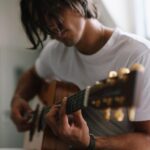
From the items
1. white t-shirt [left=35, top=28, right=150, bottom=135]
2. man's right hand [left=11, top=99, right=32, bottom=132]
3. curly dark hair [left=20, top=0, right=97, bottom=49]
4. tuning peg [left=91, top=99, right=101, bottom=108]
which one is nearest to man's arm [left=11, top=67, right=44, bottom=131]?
man's right hand [left=11, top=99, right=32, bottom=132]

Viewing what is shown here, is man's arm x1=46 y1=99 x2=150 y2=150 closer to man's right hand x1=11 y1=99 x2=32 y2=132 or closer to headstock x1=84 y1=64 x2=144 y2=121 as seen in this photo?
headstock x1=84 y1=64 x2=144 y2=121

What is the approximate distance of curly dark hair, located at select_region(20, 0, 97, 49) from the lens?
1097 mm

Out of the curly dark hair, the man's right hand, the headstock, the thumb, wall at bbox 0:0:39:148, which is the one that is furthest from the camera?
wall at bbox 0:0:39:148

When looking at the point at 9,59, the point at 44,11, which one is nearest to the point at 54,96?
the point at 44,11

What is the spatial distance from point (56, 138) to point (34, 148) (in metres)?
0.21

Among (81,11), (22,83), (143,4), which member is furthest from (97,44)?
(143,4)

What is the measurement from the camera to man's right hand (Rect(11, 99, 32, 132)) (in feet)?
4.75

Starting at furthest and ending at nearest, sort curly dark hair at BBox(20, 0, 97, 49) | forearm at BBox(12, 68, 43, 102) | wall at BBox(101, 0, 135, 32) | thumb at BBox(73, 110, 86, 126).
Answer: wall at BBox(101, 0, 135, 32)
forearm at BBox(12, 68, 43, 102)
curly dark hair at BBox(20, 0, 97, 49)
thumb at BBox(73, 110, 86, 126)

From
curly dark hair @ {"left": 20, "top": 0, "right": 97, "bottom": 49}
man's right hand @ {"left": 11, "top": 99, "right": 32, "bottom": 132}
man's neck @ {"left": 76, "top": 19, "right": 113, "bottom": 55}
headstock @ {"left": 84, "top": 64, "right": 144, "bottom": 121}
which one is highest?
curly dark hair @ {"left": 20, "top": 0, "right": 97, "bottom": 49}

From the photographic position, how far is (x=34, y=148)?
4.36ft

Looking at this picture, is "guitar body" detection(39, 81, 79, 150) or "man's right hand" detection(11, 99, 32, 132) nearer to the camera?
"guitar body" detection(39, 81, 79, 150)

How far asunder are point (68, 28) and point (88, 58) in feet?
0.49

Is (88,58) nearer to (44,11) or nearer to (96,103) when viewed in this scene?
(44,11)

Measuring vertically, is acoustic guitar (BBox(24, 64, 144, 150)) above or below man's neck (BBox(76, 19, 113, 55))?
below
